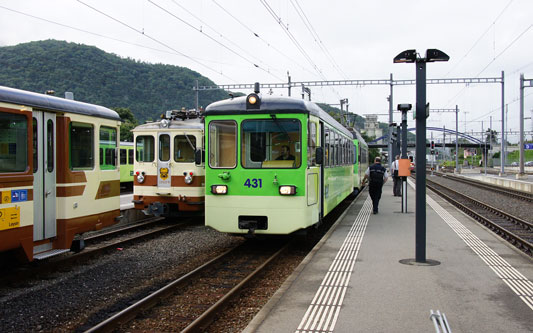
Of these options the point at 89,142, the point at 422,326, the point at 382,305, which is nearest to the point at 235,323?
the point at 382,305

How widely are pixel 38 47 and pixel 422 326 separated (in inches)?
2249

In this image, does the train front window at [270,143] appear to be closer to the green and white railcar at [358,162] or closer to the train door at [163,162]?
the train door at [163,162]

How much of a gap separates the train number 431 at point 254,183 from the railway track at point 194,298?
4.36 feet

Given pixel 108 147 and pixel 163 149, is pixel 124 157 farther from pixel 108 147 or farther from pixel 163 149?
pixel 108 147

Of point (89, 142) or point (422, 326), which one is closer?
point (422, 326)

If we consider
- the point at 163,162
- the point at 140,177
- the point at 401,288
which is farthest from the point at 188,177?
the point at 401,288

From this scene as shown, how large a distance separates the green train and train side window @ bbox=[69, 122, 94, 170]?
2.10 meters

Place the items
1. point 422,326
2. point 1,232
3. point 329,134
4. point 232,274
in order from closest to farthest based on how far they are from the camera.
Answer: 1. point 422,326
2. point 1,232
3. point 232,274
4. point 329,134

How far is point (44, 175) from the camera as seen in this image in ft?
24.4

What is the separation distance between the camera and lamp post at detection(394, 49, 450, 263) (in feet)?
25.2

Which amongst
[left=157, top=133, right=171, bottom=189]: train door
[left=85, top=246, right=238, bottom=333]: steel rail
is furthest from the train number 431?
[left=157, top=133, right=171, bottom=189]: train door

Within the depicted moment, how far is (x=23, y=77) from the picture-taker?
4200 centimetres

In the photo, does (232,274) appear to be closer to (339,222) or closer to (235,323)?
(235,323)

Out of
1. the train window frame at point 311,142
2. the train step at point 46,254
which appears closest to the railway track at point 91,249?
the train step at point 46,254
